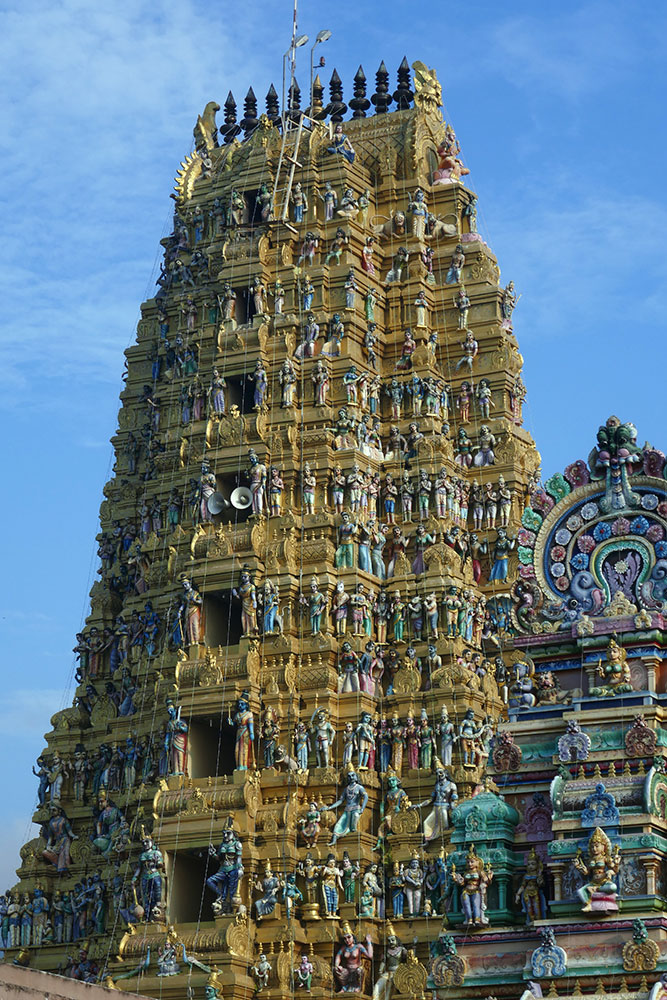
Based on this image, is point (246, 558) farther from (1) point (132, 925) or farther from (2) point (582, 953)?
(2) point (582, 953)

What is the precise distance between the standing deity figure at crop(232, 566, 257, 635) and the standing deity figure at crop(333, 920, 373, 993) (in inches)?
401

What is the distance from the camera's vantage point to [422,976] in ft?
162

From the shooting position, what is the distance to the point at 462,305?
63.2 meters

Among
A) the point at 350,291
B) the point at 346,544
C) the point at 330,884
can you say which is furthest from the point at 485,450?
the point at 330,884

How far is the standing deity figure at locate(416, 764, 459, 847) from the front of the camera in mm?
52094

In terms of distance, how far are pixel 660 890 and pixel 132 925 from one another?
20269 millimetres

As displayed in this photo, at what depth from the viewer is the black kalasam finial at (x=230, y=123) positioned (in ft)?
235

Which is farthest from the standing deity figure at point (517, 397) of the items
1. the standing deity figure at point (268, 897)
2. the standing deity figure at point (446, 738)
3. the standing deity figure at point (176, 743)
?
the standing deity figure at point (268, 897)

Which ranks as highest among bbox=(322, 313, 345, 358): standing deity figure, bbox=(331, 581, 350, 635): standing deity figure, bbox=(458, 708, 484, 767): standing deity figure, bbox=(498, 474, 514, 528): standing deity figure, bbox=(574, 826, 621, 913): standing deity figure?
bbox=(322, 313, 345, 358): standing deity figure

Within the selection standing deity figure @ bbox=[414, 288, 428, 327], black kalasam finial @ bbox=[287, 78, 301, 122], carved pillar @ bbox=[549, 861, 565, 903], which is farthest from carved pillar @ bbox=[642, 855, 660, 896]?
black kalasam finial @ bbox=[287, 78, 301, 122]

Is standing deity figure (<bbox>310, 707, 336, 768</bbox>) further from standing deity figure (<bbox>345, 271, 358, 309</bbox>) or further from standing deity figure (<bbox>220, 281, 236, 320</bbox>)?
standing deity figure (<bbox>220, 281, 236, 320</bbox>)

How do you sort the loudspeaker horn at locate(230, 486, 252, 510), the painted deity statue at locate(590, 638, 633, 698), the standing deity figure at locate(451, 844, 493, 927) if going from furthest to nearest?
1. the loudspeaker horn at locate(230, 486, 252, 510)
2. the painted deity statue at locate(590, 638, 633, 698)
3. the standing deity figure at locate(451, 844, 493, 927)

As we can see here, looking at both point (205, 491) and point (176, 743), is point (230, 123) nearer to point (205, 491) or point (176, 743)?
point (205, 491)

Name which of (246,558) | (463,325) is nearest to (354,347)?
(463,325)
